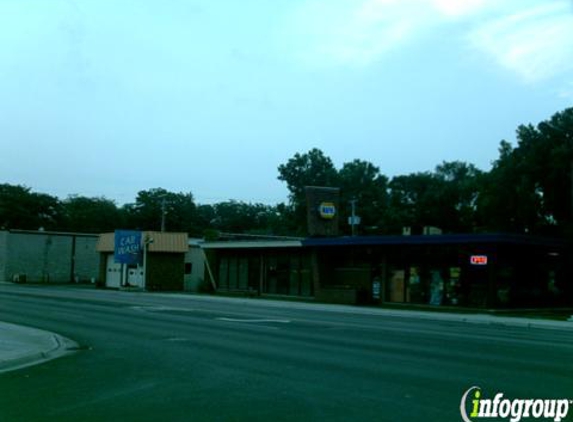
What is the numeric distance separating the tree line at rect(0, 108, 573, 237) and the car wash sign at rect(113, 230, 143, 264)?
8.02 m

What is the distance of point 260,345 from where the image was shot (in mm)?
16922

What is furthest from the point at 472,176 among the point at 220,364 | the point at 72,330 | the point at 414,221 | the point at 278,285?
the point at 220,364

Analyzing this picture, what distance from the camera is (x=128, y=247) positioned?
189 feet

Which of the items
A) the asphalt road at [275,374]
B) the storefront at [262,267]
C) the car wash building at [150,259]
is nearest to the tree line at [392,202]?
the car wash building at [150,259]

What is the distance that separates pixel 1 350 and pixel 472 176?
75088 mm

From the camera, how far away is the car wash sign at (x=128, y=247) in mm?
57375

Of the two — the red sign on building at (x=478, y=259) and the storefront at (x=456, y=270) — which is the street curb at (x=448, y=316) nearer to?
the red sign on building at (x=478, y=259)

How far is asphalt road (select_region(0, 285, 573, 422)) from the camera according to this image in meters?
9.24

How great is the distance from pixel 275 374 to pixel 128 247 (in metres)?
46.9

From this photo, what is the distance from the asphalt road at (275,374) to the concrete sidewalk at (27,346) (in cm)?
47

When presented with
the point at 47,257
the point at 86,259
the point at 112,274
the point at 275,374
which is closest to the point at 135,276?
the point at 112,274

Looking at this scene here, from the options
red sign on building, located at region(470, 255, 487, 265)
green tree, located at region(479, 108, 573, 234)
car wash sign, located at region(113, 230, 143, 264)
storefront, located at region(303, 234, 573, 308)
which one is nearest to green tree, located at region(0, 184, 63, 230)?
car wash sign, located at region(113, 230, 143, 264)

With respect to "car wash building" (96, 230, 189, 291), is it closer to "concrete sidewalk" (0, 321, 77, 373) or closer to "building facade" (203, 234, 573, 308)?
"building facade" (203, 234, 573, 308)

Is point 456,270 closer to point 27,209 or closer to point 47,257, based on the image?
point 47,257
